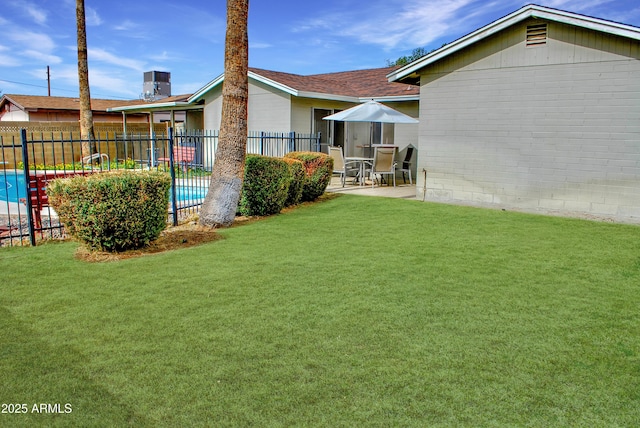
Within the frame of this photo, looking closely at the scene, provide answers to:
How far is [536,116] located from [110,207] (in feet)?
26.4

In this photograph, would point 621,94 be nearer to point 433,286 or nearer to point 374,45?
point 433,286

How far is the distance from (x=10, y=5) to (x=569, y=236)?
3033 cm

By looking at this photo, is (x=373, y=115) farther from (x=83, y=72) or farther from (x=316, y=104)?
(x=83, y=72)

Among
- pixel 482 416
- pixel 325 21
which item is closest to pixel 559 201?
pixel 482 416

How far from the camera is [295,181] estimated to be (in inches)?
416

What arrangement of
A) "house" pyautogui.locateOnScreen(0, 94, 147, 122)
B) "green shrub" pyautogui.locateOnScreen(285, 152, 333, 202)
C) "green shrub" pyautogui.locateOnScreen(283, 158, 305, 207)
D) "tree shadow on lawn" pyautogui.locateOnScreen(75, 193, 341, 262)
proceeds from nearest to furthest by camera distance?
1. "tree shadow on lawn" pyautogui.locateOnScreen(75, 193, 341, 262)
2. "green shrub" pyautogui.locateOnScreen(283, 158, 305, 207)
3. "green shrub" pyautogui.locateOnScreen(285, 152, 333, 202)
4. "house" pyautogui.locateOnScreen(0, 94, 147, 122)

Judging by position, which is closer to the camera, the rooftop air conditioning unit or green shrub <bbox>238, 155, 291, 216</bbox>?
green shrub <bbox>238, 155, 291, 216</bbox>

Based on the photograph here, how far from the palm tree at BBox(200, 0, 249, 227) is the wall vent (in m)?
5.60

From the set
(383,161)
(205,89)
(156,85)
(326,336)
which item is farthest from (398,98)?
(156,85)

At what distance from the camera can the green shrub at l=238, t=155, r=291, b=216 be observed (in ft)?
30.4

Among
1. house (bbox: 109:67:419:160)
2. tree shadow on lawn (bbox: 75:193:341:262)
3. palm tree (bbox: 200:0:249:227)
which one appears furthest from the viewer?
house (bbox: 109:67:419:160)

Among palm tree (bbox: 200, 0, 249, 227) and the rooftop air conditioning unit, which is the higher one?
the rooftop air conditioning unit

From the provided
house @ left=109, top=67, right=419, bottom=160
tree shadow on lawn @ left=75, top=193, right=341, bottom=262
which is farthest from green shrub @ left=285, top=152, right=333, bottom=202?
house @ left=109, top=67, right=419, bottom=160

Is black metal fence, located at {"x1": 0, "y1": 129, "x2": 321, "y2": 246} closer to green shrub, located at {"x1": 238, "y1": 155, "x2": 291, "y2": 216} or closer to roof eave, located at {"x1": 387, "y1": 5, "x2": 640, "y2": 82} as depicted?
green shrub, located at {"x1": 238, "y1": 155, "x2": 291, "y2": 216}
